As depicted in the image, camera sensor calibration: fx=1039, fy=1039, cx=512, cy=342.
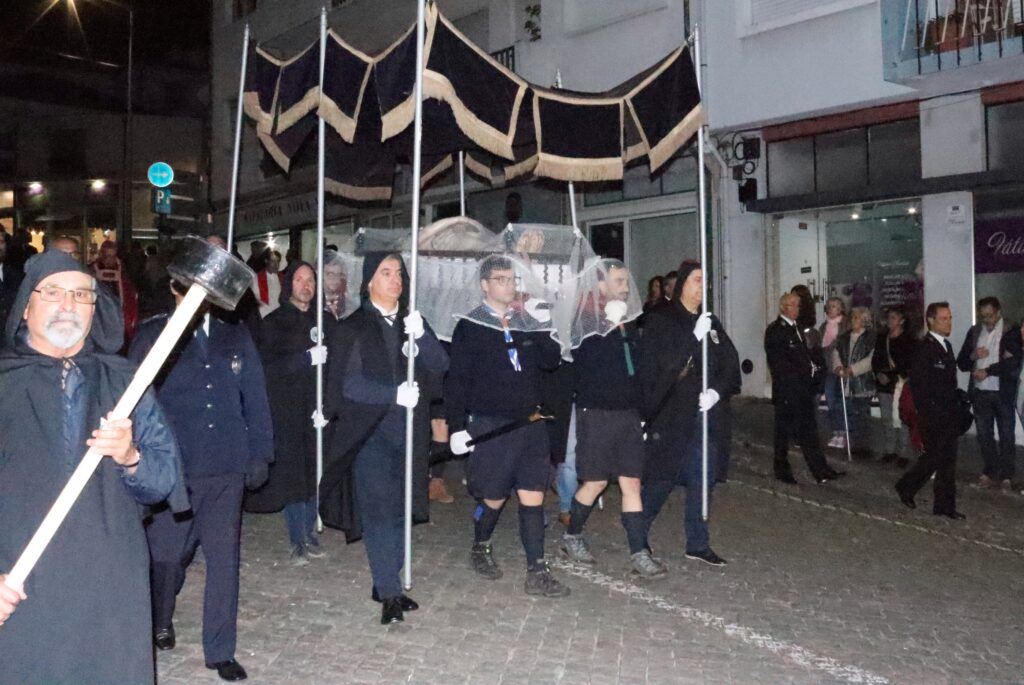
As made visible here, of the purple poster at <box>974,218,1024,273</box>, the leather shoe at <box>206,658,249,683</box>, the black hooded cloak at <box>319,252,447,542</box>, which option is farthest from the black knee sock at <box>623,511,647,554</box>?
the purple poster at <box>974,218,1024,273</box>

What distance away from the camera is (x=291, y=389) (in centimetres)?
732

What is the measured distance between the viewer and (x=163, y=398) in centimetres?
490

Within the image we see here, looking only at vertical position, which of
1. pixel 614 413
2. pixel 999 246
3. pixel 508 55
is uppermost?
pixel 508 55

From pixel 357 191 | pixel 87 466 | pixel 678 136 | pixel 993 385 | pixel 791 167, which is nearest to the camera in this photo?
pixel 87 466

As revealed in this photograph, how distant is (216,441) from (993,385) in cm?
845

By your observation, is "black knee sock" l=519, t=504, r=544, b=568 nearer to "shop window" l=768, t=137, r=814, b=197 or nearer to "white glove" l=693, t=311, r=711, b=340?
"white glove" l=693, t=311, r=711, b=340

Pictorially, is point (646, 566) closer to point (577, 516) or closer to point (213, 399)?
point (577, 516)

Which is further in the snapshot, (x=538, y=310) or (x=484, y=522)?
(x=484, y=522)

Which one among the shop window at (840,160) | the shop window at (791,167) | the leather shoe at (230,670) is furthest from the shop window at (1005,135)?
the leather shoe at (230,670)

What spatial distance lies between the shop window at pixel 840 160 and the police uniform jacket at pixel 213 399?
11404 mm

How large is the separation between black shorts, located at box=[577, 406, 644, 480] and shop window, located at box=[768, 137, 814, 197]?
946 centimetres

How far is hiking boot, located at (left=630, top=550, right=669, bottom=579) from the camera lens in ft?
21.8

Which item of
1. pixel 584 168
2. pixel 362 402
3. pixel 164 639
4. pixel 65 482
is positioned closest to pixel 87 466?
pixel 65 482

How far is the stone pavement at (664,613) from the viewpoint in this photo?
5105 mm
